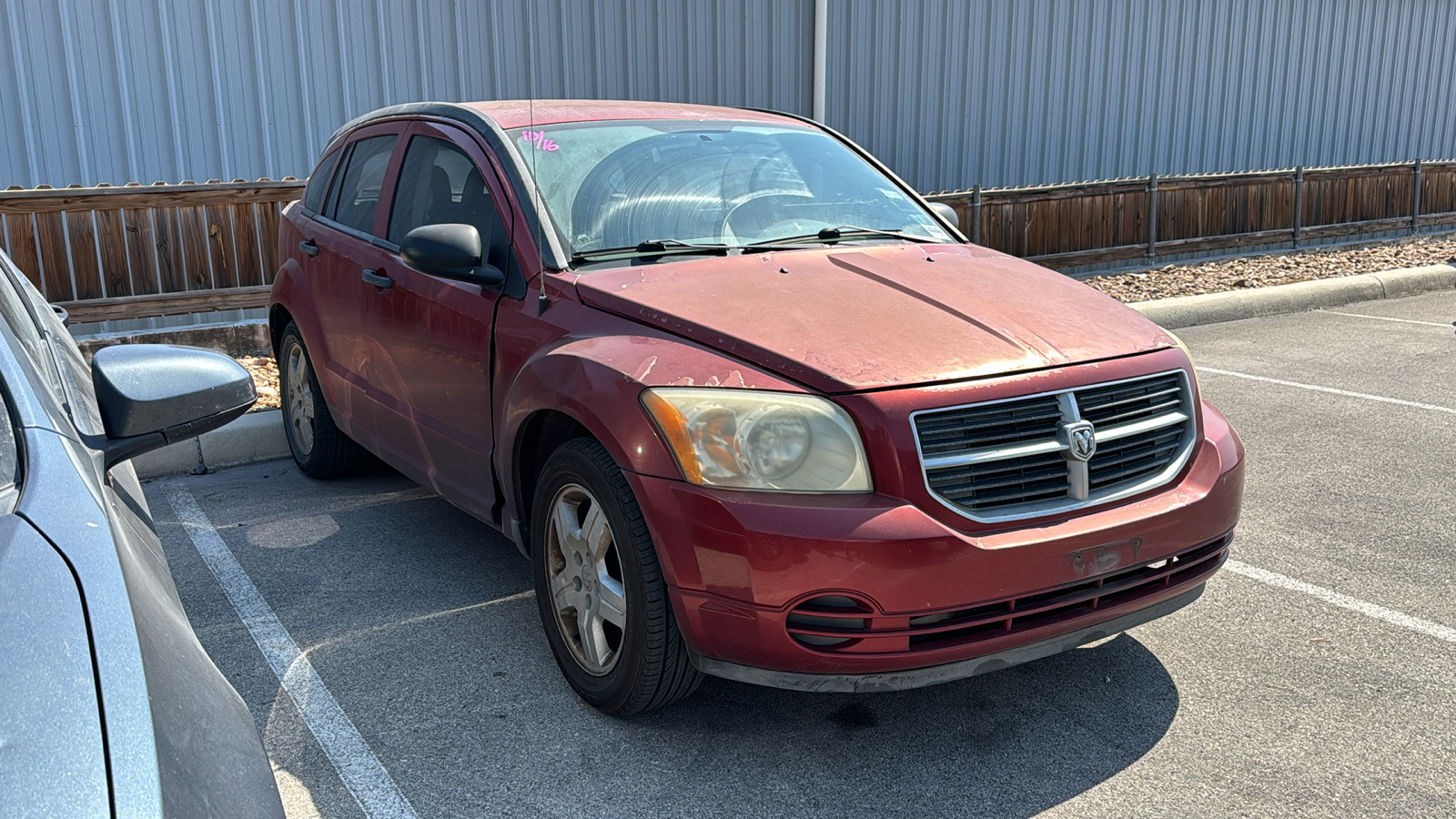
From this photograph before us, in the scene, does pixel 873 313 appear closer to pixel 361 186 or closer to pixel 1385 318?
pixel 361 186

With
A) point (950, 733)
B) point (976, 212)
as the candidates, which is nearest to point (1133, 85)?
point (976, 212)

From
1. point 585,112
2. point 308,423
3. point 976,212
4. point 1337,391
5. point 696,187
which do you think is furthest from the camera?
point 976,212

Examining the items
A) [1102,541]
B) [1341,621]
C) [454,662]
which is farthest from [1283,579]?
[454,662]

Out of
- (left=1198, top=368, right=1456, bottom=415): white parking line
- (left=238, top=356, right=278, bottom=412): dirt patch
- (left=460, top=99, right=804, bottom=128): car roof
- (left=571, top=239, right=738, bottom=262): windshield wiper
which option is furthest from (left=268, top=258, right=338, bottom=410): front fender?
(left=1198, top=368, right=1456, bottom=415): white parking line

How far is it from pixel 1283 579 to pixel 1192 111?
12.1m

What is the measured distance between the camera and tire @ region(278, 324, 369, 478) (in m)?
5.51

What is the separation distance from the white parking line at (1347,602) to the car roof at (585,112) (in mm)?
2477

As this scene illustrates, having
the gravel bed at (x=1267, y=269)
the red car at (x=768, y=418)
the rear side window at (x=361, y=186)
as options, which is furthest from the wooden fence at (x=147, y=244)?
the gravel bed at (x=1267, y=269)

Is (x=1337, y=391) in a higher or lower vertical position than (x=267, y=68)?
lower

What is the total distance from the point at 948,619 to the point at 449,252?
1.90 m

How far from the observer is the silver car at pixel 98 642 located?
4.02 ft

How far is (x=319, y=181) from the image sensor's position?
18.2 ft

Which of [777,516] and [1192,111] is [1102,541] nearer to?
[777,516]

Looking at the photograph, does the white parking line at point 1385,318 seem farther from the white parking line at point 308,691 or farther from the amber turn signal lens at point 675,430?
the white parking line at point 308,691
